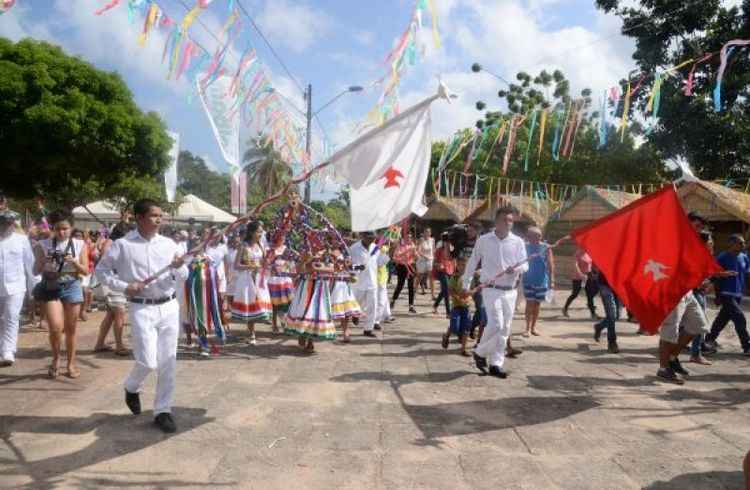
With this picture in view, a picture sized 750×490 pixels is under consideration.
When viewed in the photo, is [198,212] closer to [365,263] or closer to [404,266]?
[404,266]

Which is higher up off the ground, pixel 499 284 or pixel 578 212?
pixel 578 212

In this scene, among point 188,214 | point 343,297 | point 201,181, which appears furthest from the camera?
point 201,181

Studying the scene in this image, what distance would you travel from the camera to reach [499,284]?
→ 6.44 m

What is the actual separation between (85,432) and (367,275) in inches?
210

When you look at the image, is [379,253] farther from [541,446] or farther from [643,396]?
[541,446]

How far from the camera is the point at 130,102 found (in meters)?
15.1

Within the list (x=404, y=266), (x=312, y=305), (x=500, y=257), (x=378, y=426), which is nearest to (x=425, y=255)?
(x=404, y=266)

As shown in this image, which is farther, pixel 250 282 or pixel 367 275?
pixel 367 275

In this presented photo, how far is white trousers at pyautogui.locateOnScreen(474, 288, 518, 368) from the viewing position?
6.34m

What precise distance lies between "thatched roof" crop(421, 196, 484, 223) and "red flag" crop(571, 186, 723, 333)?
21.9m

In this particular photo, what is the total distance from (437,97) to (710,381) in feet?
16.1

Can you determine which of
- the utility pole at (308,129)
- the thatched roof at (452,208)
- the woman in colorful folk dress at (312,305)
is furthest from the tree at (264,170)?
the woman in colorful folk dress at (312,305)

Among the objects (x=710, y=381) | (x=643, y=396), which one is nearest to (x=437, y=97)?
(x=643, y=396)

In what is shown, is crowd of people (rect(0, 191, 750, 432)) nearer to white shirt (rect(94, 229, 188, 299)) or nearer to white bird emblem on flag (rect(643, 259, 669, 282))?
white shirt (rect(94, 229, 188, 299))
